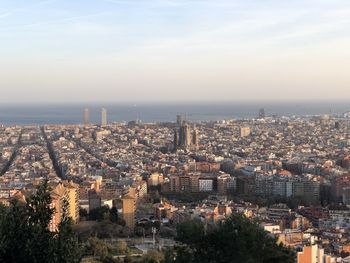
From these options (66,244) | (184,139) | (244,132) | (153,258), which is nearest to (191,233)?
(66,244)

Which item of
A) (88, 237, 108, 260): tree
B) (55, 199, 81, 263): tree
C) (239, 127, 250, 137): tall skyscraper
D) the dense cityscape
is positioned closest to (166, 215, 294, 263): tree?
the dense cityscape

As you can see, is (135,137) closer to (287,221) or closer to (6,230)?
(287,221)

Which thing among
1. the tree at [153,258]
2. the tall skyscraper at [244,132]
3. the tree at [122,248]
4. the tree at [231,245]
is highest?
the tree at [231,245]

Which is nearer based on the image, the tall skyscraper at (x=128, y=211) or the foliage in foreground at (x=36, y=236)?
the foliage in foreground at (x=36, y=236)

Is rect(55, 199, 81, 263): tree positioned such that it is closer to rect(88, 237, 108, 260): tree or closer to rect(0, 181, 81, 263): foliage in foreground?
rect(0, 181, 81, 263): foliage in foreground

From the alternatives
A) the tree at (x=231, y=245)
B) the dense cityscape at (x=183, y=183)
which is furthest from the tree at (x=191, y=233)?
the dense cityscape at (x=183, y=183)

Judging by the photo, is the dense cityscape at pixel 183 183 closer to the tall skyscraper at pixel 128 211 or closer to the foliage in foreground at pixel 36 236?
the tall skyscraper at pixel 128 211

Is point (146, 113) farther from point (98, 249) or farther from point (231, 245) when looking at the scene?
point (231, 245)
